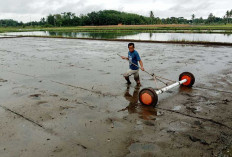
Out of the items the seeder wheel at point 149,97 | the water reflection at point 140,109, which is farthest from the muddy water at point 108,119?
the seeder wheel at point 149,97

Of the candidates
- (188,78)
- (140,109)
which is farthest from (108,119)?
(188,78)

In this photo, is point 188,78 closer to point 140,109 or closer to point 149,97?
point 149,97

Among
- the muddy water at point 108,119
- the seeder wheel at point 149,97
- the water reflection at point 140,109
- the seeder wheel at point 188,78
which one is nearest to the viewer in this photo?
the muddy water at point 108,119

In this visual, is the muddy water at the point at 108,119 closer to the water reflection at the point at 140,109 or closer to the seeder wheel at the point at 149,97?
the water reflection at the point at 140,109

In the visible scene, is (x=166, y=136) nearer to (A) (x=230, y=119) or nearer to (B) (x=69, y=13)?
(A) (x=230, y=119)

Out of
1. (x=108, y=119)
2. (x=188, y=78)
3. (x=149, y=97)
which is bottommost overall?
(x=108, y=119)

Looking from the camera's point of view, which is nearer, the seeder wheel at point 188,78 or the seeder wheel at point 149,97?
the seeder wheel at point 149,97

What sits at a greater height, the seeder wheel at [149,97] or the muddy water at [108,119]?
the seeder wheel at [149,97]

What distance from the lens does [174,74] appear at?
8352 mm

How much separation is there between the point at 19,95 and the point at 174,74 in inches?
225

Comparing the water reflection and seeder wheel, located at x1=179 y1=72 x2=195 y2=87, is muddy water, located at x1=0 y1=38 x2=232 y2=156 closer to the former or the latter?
the water reflection

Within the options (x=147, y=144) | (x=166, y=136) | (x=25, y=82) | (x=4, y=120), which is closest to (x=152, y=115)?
(x=166, y=136)

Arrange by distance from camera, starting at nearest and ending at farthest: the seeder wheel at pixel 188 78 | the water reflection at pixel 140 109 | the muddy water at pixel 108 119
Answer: the muddy water at pixel 108 119 < the water reflection at pixel 140 109 < the seeder wheel at pixel 188 78

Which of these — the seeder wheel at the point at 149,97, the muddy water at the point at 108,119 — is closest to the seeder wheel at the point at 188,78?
the muddy water at the point at 108,119
